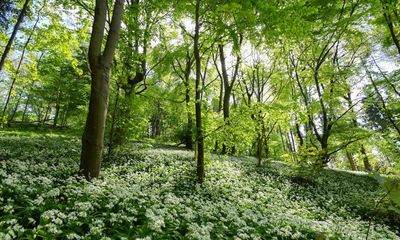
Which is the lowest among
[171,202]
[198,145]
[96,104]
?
[171,202]

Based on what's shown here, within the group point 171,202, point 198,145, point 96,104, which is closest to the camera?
point 171,202

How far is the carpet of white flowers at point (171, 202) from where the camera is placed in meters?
4.28

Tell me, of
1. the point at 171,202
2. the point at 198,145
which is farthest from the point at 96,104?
the point at 198,145

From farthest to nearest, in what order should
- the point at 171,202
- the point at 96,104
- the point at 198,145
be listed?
1. the point at 198,145
2. the point at 96,104
3. the point at 171,202

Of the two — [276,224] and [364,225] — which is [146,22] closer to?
[276,224]

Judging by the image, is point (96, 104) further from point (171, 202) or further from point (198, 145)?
point (198, 145)

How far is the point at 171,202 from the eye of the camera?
6613 millimetres

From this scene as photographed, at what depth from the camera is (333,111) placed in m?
19.7

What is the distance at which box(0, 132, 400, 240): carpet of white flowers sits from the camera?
4277mm

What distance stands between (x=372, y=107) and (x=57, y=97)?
104 feet

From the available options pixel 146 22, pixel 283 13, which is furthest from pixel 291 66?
pixel 283 13

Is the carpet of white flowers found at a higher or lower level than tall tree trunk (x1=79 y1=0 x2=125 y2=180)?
lower

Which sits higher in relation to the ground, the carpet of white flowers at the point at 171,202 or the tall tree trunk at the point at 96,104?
the tall tree trunk at the point at 96,104

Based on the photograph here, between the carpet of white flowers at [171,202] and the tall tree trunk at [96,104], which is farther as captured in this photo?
the tall tree trunk at [96,104]
